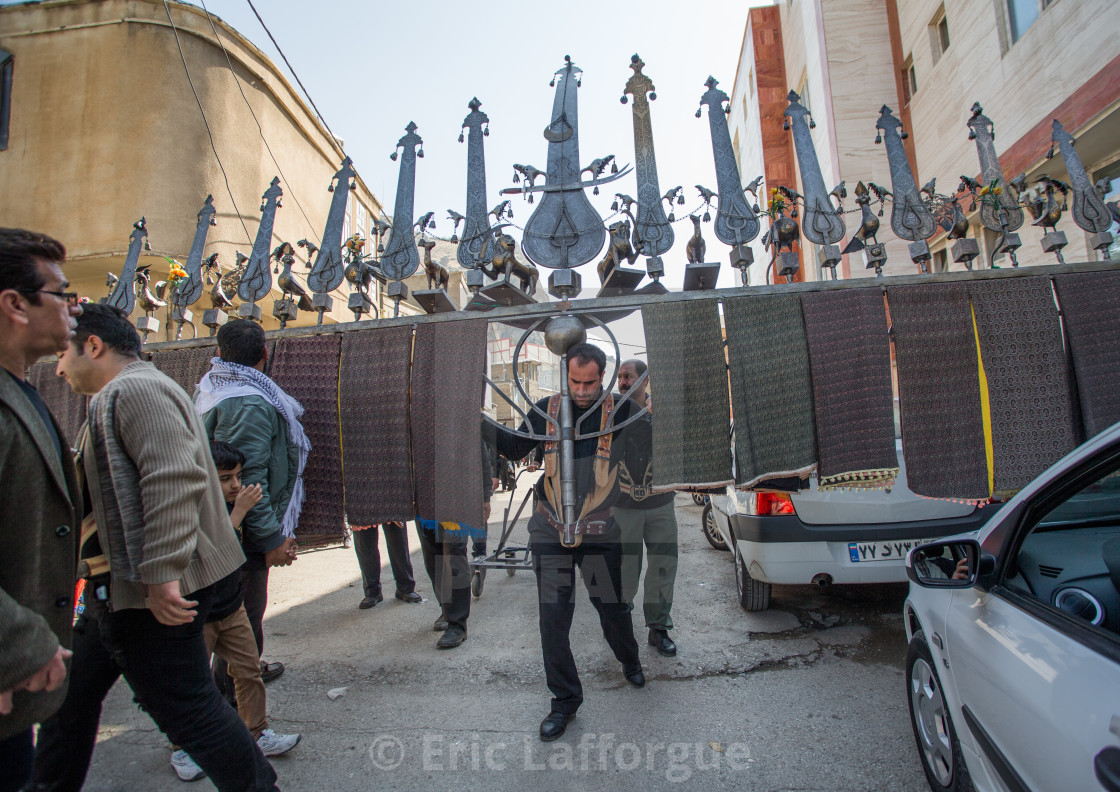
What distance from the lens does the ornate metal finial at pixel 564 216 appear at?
2.69 meters

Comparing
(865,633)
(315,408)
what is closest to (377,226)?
(315,408)

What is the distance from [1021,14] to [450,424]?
8.69 m

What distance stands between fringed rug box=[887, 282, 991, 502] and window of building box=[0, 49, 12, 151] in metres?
13.2

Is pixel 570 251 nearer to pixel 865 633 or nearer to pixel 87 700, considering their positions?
pixel 87 700

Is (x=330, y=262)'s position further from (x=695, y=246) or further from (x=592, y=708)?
(x=592, y=708)

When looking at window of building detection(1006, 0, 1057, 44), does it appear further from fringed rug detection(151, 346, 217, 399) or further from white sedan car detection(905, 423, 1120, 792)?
fringed rug detection(151, 346, 217, 399)

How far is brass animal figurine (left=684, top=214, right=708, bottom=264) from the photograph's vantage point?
2695 millimetres

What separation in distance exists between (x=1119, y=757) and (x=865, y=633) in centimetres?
282

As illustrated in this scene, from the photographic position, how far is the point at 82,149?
9.09 meters

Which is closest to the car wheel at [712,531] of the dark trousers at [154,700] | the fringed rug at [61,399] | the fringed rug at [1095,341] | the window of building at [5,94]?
the fringed rug at [1095,341]

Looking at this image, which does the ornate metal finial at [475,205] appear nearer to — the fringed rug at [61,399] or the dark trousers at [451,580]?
the dark trousers at [451,580]

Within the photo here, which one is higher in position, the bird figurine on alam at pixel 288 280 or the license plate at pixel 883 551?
the bird figurine on alam at pixel 288 280

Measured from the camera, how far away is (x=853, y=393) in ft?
8.59

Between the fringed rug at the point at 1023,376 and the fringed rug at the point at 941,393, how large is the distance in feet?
0.19
